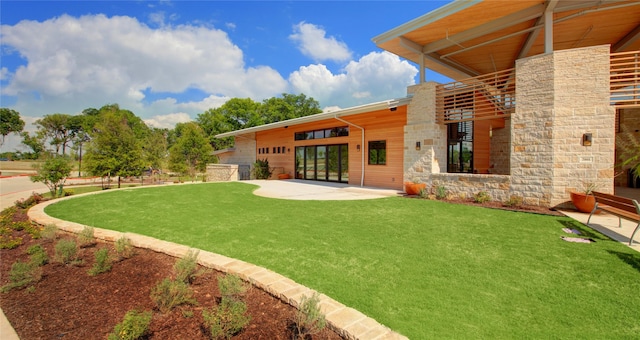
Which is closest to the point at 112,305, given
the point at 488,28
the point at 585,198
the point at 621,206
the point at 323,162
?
the point at 621,206

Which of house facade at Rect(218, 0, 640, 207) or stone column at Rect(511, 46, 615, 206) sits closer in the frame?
stone column at Rect(511, 46, 615, 206)

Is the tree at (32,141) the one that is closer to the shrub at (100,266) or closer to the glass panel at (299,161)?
the glass panel at (299,161)

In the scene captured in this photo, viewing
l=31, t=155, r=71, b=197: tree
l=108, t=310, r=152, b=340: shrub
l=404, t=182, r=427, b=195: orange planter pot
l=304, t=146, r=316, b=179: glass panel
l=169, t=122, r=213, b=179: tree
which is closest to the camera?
l=108, t=310, r=152, b=340: shrub

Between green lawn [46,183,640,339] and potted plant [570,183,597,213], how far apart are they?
0.97m

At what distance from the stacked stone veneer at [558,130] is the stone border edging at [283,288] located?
7396 millimetres

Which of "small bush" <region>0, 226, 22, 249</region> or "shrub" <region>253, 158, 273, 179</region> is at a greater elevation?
"shrub" <region>253, 158, 273, 179</region>

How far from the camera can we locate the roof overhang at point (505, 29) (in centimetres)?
769

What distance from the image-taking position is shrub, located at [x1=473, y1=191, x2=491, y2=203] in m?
7.80

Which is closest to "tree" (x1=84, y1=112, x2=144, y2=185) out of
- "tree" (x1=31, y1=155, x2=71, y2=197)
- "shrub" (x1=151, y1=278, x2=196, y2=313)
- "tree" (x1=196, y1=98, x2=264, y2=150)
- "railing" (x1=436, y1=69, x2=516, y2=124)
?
"tree" (x1=31, y1=155, x2=71, y2=197)

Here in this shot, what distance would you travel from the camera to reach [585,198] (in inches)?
244

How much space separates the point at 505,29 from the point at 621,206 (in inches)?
286

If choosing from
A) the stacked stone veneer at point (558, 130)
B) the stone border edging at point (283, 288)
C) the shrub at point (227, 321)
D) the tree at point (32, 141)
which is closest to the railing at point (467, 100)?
the stacked stone veneer at point (558, 130)

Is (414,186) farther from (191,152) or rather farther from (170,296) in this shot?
(191,152)

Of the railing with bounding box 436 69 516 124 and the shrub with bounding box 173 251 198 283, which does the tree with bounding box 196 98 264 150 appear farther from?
the shrub with bounding box 173 251 198 283
